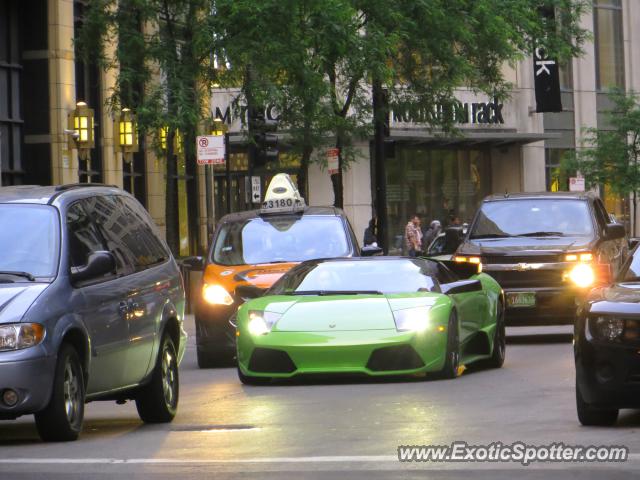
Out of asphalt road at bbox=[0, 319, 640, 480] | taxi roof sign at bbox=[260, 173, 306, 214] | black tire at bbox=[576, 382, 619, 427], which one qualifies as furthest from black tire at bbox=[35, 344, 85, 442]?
taxi roof sign at bbox=[260, 173, 306, 214]

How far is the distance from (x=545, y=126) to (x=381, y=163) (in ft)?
102

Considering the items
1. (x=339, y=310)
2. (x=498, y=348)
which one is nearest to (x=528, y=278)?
(x=498, y=348)

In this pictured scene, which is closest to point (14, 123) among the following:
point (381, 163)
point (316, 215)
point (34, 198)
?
point (381, 163)

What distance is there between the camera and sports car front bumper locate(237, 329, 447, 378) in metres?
15.1

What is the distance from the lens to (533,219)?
22453 millimetres

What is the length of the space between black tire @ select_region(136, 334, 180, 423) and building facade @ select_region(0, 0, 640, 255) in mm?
16612

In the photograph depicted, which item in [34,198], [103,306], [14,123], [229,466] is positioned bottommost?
[229,466]

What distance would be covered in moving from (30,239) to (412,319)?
4.73 m

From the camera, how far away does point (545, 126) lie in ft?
208

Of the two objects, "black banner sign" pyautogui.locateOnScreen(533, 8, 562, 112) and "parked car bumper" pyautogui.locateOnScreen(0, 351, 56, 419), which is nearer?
"parked car bumper" pyautogui.locateOnScreen(0, 351, 56, 419)

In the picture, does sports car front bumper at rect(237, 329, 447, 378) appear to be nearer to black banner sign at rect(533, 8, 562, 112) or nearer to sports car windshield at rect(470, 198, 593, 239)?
sports car windshield at rect(470, 198, 593, 239)

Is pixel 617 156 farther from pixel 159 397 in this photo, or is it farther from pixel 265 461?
pixel 265 461

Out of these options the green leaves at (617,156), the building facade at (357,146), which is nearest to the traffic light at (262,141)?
the building facade at (357,146)

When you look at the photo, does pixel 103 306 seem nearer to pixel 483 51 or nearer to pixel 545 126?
pixel 483 51
